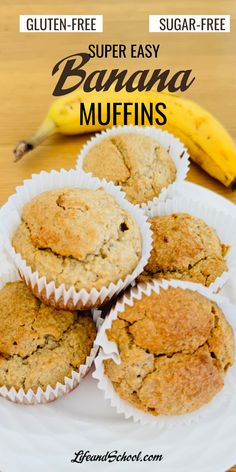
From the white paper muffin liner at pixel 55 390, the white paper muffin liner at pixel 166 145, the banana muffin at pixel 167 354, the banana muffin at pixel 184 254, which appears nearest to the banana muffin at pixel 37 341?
the white paper muffin liner at pixel 55 390

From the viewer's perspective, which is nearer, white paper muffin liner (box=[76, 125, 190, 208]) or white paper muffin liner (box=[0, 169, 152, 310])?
white paper muffin liner (box=[0, 169, 152, 310])

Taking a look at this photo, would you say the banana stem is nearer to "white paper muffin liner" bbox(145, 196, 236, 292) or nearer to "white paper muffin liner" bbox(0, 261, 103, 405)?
"white paper muffin liner" bbox(145, 196, 236, 292)

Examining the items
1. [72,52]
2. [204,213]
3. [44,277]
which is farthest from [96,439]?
[72,52]

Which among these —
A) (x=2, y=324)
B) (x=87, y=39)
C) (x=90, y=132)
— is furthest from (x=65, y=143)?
(x=2, y=324)

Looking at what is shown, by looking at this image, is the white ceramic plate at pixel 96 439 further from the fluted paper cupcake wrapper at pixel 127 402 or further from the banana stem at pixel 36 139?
the banana stem at pixel 36 139

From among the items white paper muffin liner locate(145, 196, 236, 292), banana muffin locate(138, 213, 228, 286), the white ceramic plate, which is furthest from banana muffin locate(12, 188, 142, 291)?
the white ceramic plate

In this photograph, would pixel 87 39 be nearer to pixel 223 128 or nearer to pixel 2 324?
pixel 223 128
